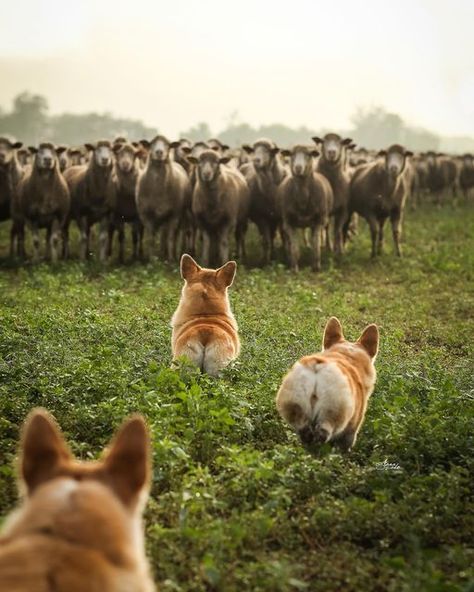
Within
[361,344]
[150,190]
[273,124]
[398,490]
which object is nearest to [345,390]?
[398,490]

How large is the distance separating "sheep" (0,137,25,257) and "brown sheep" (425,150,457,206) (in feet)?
62.9

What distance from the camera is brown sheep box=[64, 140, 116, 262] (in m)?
17.2

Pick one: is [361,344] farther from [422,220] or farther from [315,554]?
[422,220]

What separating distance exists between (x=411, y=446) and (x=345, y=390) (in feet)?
2.46

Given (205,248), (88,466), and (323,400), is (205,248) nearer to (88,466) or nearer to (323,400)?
(323,400)

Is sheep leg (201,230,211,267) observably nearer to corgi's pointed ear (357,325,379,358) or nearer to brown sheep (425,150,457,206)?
corgi's pointed ear (357,325,379,358)

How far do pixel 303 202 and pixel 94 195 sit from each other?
4480 mm

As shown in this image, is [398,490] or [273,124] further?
[273,124]

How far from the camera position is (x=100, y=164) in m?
17.4

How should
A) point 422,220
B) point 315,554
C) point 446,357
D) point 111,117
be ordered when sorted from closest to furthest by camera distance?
point 315,554 → point 446,357 → point 422,220 → point 111,117

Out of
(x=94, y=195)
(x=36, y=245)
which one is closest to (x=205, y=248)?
(x=94, y=195)

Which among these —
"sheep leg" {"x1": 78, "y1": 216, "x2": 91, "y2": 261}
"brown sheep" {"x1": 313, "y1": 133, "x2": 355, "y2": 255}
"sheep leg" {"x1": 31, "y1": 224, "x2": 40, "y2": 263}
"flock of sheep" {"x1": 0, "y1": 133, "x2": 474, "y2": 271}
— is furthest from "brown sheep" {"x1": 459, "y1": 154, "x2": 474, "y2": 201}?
"sheep leg" {"x1": 31, "y1": 224, "x2": 40, "y2": 263}

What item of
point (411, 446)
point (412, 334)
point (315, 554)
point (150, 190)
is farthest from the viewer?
point (150, 190)

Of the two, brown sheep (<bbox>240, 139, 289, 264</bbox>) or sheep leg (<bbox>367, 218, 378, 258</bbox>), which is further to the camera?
sheep leg (<bbox>367, 218, 378, 258</bbox>)
